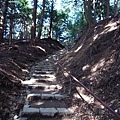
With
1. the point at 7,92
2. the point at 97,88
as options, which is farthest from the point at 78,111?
the point at 7,92

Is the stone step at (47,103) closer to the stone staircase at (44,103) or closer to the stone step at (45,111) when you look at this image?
the stone staircase at (44,103)

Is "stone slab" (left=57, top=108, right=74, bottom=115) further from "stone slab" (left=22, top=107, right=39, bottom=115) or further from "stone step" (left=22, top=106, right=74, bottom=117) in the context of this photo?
"stone slab" (left=22, top=107, right=39, bottom=115)

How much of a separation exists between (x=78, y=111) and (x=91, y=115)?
23.5 inches

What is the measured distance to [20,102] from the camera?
642 centimetres

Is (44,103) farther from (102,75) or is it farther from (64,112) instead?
(102,75)

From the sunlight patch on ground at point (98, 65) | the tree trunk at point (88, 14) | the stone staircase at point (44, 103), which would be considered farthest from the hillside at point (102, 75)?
the tree trunk at point (88, 14)

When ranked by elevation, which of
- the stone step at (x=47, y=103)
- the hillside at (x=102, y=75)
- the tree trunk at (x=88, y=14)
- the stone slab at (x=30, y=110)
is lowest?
the stone step at (x=47, y=103)

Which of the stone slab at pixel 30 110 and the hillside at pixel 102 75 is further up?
the hillside at pixel 102 75

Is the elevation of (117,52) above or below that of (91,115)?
above

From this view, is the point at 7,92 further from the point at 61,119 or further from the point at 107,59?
the point at 107,59

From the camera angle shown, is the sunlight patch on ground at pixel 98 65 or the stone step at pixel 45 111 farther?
the sunlight patch on ground at pixel 98 65

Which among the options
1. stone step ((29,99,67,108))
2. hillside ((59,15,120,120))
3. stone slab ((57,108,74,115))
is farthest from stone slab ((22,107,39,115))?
hillside ((59,15,120,120))

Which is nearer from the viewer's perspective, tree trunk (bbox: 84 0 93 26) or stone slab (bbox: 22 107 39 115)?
stone slab (bbox: 22 107 39 115)

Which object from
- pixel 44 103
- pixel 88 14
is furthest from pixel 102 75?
pixel 88 14
